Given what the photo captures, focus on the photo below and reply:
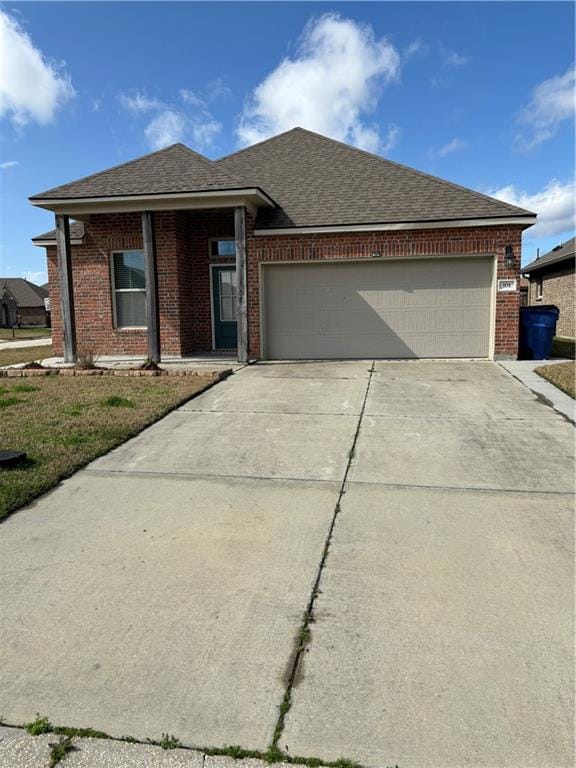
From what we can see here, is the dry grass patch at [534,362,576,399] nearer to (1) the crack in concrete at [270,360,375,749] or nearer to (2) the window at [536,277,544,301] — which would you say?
(1) the crack in concrete at [270,360,375,749]

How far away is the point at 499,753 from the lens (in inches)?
84.1

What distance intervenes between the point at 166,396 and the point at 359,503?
4.72 m

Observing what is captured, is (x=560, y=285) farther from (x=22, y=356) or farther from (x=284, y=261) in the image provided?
(x=22, y=356)

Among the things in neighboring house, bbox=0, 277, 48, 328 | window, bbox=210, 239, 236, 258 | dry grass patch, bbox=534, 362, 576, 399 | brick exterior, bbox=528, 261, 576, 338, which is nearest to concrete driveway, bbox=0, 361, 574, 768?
dry grass patch, bbox=534, 362, 576, 399

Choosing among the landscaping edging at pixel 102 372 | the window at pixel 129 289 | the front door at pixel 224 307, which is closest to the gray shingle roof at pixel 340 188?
the front door at pixel 224 307

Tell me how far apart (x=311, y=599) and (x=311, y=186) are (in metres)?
12.0

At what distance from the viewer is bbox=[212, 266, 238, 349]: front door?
1372cm

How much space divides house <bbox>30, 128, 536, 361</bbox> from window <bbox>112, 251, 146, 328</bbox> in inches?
1.3

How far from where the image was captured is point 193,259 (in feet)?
45.0

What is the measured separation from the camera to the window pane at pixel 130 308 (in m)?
13.6

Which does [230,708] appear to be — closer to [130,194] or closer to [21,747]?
[21,747]

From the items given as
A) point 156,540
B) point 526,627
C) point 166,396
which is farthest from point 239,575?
point 166,396

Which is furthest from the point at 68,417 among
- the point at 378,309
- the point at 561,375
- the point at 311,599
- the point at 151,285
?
the point at 561,375

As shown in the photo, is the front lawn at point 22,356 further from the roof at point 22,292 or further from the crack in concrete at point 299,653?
the roof at point 22,292
